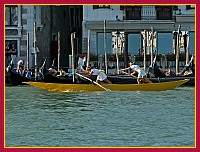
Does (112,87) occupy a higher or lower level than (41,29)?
lower

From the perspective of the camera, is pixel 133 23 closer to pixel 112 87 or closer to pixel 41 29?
pixel 41 29

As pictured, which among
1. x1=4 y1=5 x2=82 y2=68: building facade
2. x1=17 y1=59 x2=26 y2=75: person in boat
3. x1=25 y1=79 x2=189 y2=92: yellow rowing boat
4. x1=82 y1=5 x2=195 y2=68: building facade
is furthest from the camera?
x1=82 y1=5 x2=195 y2=68: building facade

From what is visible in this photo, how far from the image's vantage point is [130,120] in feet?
33.8

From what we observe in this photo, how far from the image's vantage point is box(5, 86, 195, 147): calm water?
7879mm

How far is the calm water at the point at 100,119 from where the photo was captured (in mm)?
7879

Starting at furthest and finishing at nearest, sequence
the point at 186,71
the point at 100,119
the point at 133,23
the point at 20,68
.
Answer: the point at 133,23 < the point at 20,68 < the point at 186,71 < the point at 100,119

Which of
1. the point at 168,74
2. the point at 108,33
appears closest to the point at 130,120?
the point at 168,74

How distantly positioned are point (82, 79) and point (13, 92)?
7.71ft

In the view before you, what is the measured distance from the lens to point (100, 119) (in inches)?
413

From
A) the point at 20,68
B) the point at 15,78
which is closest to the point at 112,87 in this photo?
the point at 15,78

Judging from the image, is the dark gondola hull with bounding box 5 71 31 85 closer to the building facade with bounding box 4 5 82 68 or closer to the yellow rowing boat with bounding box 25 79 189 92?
the building facade with bounding box 4 5 82 68

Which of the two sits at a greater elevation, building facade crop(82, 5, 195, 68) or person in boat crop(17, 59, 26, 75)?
building facade crop(82, 5, 195, 68)

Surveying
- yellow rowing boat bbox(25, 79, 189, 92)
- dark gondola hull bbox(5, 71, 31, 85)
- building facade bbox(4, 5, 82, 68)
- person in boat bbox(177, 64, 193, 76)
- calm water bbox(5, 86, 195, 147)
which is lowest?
calm water bbox(5, 86, 195, 147)

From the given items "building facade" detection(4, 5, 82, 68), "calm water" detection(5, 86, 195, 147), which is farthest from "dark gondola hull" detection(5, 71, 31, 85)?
"calm water" detection(5, 86, 195, 147)
